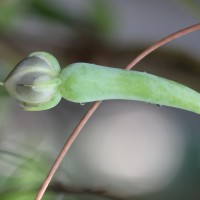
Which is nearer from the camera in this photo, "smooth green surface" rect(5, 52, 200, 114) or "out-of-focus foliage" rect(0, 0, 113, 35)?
"smooth green surface" rect(5, 52, 200, 114)

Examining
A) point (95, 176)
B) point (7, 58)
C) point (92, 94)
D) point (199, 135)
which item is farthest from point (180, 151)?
point (92, 94)

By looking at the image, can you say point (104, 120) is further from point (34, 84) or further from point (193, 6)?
point (34, 84)

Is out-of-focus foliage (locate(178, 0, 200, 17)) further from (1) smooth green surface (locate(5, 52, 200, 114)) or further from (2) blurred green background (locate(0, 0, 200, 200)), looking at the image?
(1) smooth green surface (locate(5, 52, 200, 114))

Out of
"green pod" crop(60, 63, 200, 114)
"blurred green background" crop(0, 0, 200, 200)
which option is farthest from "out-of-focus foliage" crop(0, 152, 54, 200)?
"green pod" crop(60, 63, 200, 114)

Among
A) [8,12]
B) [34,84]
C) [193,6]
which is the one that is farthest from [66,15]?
[34,84]

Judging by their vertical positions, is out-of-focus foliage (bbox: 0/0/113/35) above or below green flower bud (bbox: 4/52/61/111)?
above
